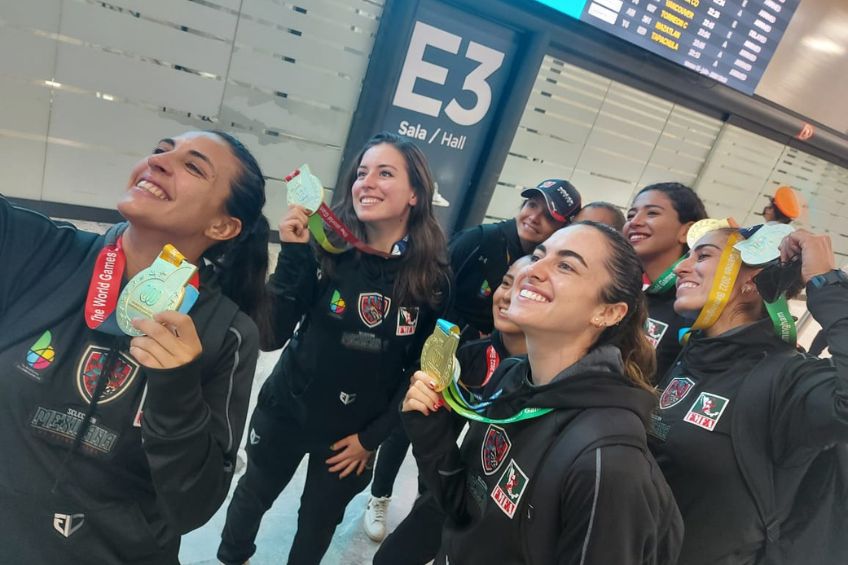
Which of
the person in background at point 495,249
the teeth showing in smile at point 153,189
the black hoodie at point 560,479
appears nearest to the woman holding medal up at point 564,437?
the black hoodie at point 560,479

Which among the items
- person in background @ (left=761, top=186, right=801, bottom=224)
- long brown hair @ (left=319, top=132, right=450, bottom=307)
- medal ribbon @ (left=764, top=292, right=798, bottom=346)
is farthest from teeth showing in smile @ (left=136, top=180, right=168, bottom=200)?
person in background @ (left=761, top=186, right=801, bottom=224)

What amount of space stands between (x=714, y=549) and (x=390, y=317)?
121cm

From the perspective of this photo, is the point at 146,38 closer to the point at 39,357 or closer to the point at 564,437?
the point at 39,357

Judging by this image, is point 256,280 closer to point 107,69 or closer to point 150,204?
point 150,204

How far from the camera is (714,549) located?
4.73 ft

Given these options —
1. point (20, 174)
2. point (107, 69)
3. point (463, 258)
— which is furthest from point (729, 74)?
point (20, 174)

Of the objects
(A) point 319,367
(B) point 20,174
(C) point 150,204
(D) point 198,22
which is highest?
(D) point 198,22

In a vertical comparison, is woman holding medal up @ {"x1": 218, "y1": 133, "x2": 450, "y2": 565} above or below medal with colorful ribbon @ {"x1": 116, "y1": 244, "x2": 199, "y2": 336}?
below

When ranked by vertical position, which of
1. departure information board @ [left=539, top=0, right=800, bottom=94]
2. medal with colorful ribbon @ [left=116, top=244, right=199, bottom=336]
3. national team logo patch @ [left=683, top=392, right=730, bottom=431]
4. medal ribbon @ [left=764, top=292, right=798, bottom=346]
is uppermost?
departure information board @ [left=539, top=0, right=800, bottom=94]

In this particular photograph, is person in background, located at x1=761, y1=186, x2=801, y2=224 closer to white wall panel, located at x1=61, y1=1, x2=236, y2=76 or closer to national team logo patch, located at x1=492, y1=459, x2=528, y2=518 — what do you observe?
national team logo patch, located at x1=492, y1=459, x2=528, y2=518

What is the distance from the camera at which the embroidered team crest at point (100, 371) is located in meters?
1.08

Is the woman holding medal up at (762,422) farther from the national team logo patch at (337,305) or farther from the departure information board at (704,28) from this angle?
the departure information board at (704,28)

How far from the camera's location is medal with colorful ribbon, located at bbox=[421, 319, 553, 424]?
49.3 inches

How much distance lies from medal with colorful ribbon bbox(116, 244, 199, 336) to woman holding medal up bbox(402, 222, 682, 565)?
0.61 metres
